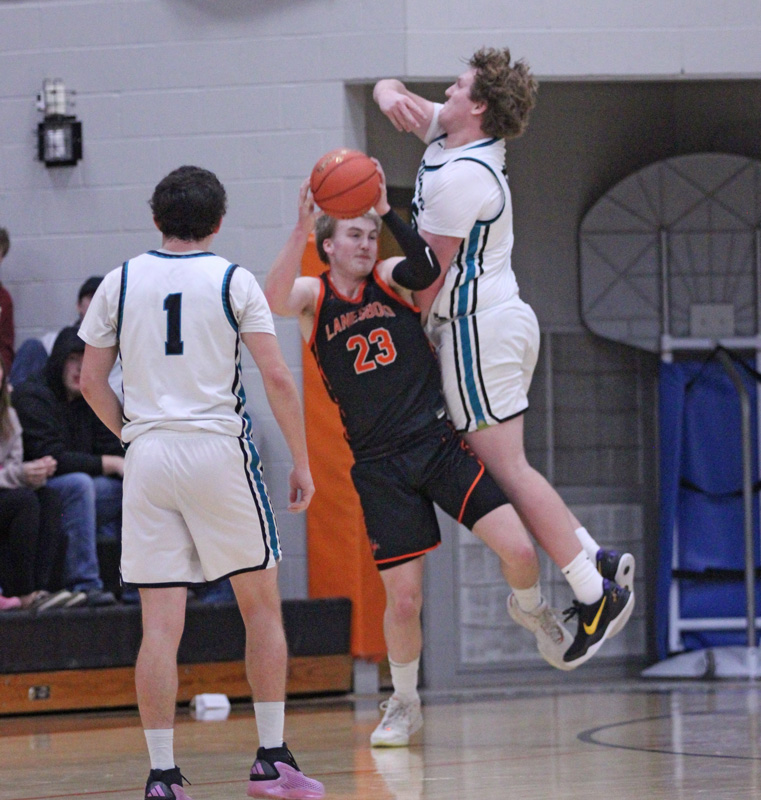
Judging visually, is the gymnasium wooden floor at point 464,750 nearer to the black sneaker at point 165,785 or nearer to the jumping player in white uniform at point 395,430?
the black sneaker at point 165,785

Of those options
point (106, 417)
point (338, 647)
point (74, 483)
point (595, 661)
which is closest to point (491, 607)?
point (595, 661)

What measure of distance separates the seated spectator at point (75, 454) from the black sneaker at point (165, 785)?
8.51 ft

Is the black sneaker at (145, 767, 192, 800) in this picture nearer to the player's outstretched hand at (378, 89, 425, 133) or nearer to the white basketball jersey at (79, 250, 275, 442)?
the white basketball jersey at (79, 250, 275, 442)

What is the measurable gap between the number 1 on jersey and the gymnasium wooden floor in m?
1.14

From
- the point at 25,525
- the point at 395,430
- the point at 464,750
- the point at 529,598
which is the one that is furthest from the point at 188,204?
the point at 25,525

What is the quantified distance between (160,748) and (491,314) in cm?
180

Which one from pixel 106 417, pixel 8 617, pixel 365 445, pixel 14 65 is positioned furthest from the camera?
pixel 14 65

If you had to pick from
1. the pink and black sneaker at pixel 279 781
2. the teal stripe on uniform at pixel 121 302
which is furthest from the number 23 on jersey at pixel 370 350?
the pink and black sneaker at pixel 279 781

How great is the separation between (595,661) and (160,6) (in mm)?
4196

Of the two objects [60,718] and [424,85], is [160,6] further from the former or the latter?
[60,718]

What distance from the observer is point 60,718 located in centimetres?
540

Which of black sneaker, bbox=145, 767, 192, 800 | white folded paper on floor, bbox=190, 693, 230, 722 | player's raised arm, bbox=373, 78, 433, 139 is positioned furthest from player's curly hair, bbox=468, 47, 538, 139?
white folded paper on floor, bbox=190, 693, 230, 722

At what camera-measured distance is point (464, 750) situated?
13.6ft

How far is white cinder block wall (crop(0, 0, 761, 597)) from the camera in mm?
6184
